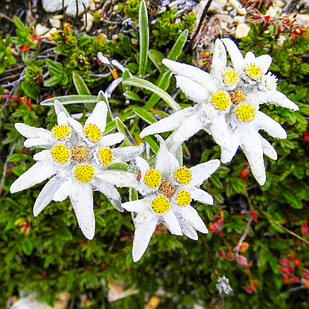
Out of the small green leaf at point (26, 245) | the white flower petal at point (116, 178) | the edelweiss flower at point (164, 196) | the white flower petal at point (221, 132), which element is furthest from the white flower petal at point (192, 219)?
the small green leaf at point (26, 245)

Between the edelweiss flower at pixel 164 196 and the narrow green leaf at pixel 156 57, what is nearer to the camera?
the edelweiss flower at pixel 164 196

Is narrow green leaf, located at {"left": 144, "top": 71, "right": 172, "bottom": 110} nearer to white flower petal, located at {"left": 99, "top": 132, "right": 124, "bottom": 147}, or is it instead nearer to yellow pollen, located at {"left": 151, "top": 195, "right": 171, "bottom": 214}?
white flower petal, located at {"left": 99, "top": 132, "right": 124, "bottom": 147}

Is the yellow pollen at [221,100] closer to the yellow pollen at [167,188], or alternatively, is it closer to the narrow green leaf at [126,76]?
the yellow pollen at [167,188]

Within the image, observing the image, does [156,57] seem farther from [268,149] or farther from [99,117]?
[268,149]

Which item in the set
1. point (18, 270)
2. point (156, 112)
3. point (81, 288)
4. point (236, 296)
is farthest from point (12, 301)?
point (156, 112)

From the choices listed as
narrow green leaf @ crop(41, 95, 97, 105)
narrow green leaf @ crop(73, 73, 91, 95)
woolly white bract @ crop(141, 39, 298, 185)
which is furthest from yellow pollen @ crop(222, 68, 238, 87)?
narrow green leaf @ crop(73, 73, 91, 95)

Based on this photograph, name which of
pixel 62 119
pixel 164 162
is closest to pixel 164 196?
pixel 164 162

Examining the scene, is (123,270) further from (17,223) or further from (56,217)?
(17,223)
